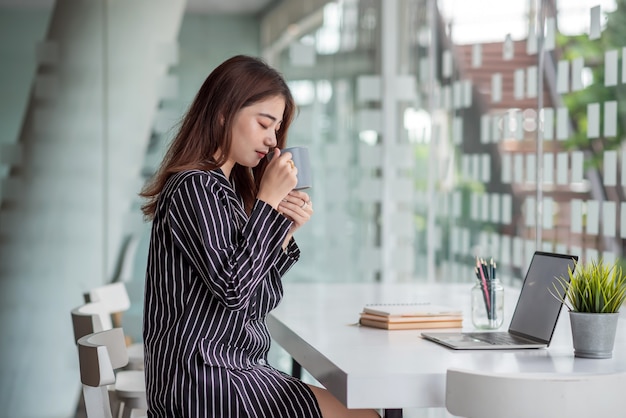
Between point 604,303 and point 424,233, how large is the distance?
9.90 ft

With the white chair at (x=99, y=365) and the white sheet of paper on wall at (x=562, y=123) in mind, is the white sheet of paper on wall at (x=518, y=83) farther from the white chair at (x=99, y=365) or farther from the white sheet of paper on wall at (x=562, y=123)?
the white chair at (x=99, y=365)

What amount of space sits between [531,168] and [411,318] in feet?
5.04

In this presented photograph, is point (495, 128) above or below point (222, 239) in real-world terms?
above

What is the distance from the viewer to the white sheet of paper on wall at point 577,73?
3.10 metres

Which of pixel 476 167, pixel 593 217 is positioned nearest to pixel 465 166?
pixel 476 167

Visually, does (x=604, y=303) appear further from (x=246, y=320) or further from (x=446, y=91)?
(x=446, y=91)

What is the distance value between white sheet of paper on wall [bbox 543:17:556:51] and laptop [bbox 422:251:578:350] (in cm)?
149

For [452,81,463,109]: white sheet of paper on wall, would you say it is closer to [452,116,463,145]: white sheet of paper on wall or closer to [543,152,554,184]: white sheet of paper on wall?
[452,116,463,145]: white sheet of paper on wall

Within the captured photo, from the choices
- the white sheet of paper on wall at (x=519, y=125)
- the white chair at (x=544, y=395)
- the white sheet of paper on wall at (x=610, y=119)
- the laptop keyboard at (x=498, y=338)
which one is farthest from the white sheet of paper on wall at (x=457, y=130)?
the white chair at (x=544, y=395)

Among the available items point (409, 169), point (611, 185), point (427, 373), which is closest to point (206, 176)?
point (427, 373)

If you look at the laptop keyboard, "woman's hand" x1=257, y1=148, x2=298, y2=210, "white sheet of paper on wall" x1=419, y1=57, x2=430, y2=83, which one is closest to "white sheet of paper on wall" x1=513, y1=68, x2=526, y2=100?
"white sheet of paper on wall" x1=419, y1=57, x2=430, y2=83

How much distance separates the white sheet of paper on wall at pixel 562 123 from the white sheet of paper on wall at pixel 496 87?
2.02 feet

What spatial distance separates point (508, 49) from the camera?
3771 millimetres

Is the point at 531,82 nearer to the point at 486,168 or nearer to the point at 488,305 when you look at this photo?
the point at 486,168
